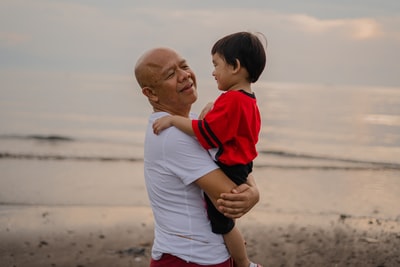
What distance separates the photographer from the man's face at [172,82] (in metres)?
2.64

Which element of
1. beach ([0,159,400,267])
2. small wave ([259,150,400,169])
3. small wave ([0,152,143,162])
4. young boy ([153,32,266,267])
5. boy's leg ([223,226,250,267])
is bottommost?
small wave ([259,150,400,169])

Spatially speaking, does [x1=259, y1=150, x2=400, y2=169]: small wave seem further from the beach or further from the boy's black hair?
the boy's black hair

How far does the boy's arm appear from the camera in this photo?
250 centimetres

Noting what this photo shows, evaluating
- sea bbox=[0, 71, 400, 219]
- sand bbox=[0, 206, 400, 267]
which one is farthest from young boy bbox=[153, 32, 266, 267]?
sea bbox=[0, 71, 400, 219]

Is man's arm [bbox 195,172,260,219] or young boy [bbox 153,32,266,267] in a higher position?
young boy [bbox 153,32,266,267]

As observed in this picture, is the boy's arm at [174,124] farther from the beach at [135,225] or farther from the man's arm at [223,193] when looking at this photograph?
the beach at [135,225]

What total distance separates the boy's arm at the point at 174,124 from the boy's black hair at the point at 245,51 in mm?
477

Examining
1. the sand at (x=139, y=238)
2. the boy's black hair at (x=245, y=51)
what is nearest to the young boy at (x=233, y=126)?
the boy's black hair at (x=245, y=51)

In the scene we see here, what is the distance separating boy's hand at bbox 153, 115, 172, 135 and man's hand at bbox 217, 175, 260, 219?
1.38 feet

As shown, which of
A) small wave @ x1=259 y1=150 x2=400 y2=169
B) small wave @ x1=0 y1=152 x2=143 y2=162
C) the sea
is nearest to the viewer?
the sea

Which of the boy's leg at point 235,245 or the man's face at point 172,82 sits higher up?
the man's face at point 172,82

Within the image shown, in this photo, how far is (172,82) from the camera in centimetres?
265

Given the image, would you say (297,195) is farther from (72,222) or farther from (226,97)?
(226,97)

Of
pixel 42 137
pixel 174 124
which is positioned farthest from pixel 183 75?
pixel 42 137
